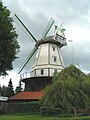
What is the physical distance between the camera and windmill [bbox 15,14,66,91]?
56.0m

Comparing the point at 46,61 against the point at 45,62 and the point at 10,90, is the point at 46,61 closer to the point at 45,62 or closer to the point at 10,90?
the point at 45,62

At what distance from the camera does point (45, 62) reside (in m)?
58.2

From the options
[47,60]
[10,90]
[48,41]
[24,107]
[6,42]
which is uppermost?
[48,41]

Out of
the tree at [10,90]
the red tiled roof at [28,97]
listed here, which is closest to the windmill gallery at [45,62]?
the red tiled roof at [28,97]

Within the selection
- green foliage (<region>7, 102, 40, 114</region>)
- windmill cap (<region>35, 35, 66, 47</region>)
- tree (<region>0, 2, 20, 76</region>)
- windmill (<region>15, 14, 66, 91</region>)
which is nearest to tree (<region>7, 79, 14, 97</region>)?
windmill (<region>15, 14, 66, 91</region>)

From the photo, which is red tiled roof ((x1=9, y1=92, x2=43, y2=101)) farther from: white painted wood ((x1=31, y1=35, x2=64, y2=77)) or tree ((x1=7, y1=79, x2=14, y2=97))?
tree ((x1=7, y1=79, x2=14, y2=97))

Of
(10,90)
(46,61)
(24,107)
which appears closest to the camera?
(24,107)

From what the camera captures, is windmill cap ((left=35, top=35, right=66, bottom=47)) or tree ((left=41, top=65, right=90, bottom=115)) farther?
windmill cap ((left=35, top=35, right=66, bottom=47))

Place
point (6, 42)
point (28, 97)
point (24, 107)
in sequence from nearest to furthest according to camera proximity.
→ point (6, 42) → point (24, 107) → point (28, 97)

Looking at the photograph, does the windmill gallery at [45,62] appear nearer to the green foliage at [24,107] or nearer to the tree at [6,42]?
the green foliage at [24,107]

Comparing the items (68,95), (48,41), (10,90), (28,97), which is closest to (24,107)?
(28,97)

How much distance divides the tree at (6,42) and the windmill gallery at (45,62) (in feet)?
50.5

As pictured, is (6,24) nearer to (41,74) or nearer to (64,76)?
(64,76)

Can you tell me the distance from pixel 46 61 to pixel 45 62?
270 mm
